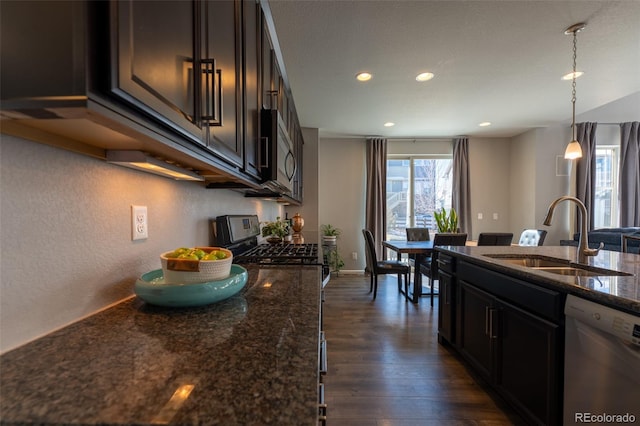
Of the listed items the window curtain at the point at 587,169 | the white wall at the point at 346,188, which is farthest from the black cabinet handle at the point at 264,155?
the window curtain at the point at 587,169

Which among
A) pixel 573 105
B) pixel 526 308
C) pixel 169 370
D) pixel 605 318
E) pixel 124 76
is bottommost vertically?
pixel 526 308

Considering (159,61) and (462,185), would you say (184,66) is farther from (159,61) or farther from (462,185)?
(462,185)

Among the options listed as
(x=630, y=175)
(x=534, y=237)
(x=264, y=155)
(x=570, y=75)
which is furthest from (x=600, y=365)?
(x=630, y=175)

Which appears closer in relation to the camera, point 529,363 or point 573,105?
point 529,363

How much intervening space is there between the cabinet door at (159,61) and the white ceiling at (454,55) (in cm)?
151

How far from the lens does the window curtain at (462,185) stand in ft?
16.9

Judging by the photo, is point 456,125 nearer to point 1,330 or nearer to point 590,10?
point 590,10

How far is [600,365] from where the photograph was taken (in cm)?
107

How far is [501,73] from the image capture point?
273 centimetres

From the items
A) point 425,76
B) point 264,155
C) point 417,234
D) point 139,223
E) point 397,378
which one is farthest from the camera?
point 417,234

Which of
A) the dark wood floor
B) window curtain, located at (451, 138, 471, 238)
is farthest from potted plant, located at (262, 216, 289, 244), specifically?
window curtain, located at (451, 138, 471, 238)

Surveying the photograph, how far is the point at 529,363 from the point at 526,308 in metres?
0.27

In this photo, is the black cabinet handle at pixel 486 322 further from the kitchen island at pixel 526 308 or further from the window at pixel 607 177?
the window at pixel 607 177

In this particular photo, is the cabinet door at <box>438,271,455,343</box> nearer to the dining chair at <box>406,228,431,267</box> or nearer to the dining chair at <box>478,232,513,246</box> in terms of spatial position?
the dining chair at <box>478,232,513,246</box>
